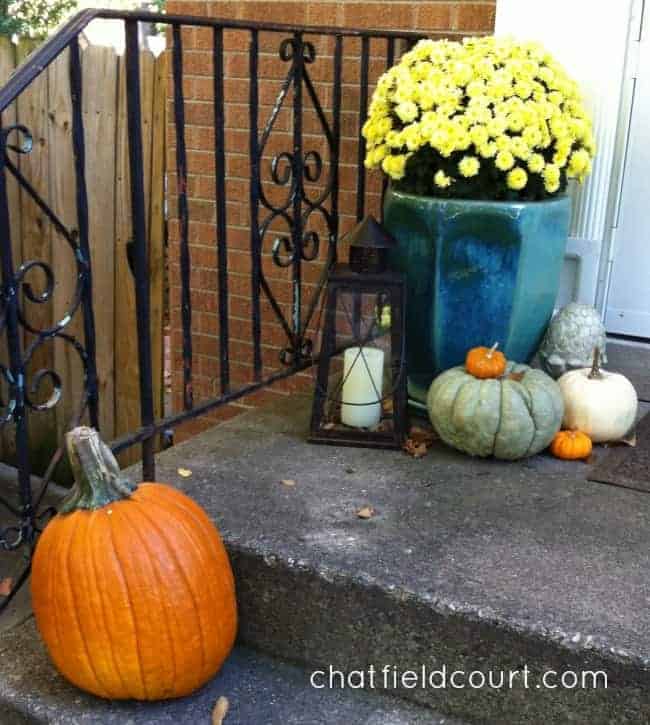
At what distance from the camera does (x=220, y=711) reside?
1690mm

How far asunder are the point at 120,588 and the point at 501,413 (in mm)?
1013

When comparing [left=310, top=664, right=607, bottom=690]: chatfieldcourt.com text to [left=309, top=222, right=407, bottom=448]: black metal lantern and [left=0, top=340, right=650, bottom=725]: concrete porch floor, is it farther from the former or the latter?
[left=309, top=222, right=407, bottom=448]: black metal lantern

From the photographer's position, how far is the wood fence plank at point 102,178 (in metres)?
3.35

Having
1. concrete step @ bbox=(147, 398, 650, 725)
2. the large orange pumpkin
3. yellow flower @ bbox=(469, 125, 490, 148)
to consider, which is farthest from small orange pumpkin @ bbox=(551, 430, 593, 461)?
the large orange pumpkin

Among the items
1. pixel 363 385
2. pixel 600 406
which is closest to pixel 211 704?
pixel 363 385

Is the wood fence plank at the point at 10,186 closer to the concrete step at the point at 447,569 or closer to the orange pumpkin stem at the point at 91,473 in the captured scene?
the concrete step at the point at 447,569

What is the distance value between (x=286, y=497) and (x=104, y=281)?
181 centimetres

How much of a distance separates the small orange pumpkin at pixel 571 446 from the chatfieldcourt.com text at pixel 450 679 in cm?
78

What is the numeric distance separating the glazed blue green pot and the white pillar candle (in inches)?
7.5

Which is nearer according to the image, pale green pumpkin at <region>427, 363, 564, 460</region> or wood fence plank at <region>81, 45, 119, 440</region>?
pale green pumpkin at <region>427, 363, 564, 460</region>

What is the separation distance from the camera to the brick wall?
117 inches

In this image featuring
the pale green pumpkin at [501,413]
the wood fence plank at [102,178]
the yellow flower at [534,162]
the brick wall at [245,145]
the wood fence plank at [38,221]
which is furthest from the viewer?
the wood fence plank at [38,221]

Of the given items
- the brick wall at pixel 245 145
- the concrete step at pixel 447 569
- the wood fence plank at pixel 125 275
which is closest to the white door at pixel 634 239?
the brick wall at pixel 245 145

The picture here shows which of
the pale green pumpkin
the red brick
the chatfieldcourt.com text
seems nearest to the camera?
the chatfieldcourt.com text
